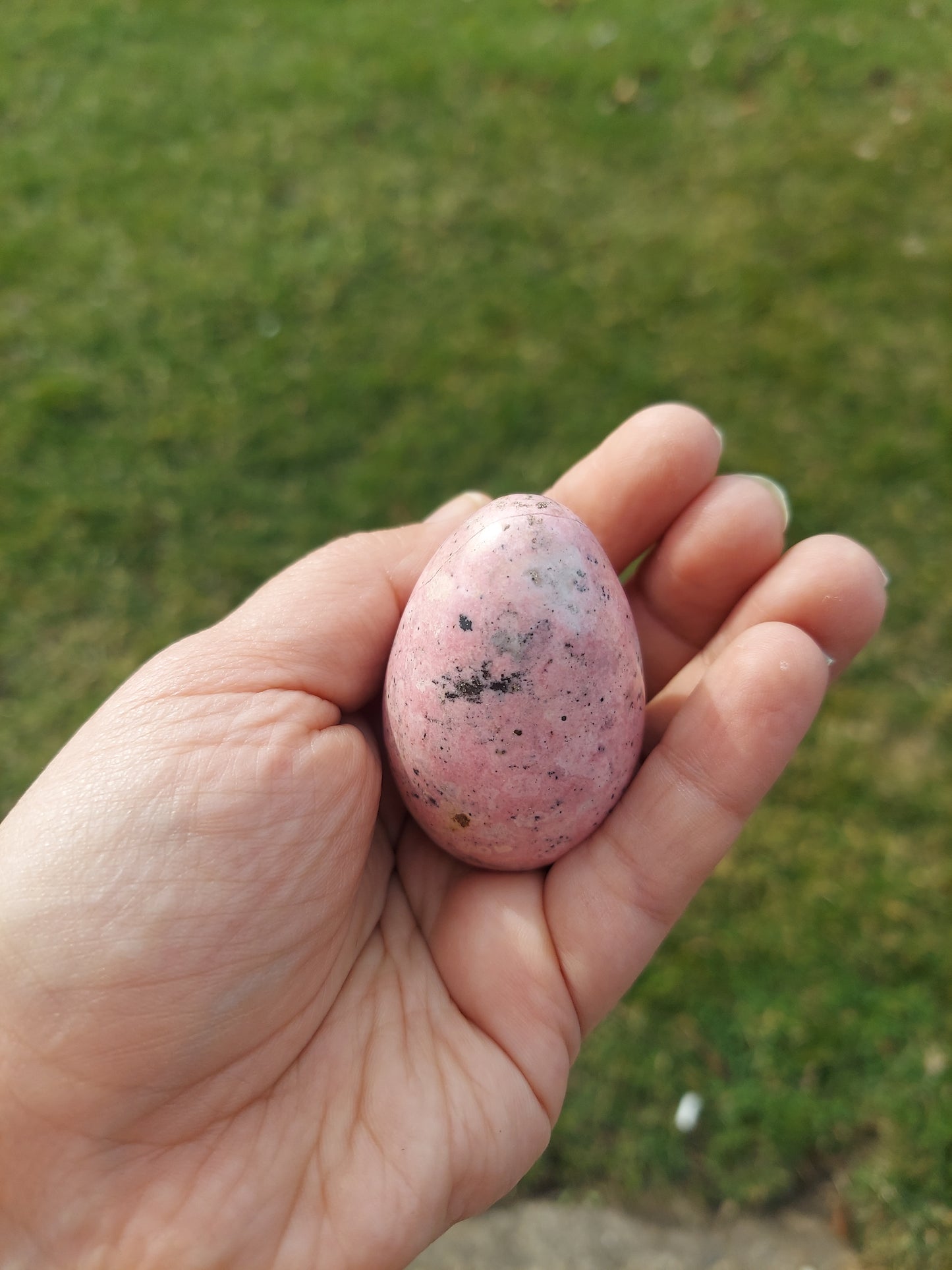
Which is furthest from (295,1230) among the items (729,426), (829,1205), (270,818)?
(729,426)

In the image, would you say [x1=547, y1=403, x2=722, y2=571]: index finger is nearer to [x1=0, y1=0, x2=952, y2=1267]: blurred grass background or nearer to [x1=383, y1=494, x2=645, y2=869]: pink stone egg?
[x1=383, y1=494, x2=645, y2=869]: pink stone egg

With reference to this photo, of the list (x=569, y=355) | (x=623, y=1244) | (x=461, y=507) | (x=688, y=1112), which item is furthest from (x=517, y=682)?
(x=569, y=355)

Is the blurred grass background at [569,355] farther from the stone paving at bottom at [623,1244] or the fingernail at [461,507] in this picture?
the fingernail at [461,507]

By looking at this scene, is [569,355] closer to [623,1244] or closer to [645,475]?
[645,475]

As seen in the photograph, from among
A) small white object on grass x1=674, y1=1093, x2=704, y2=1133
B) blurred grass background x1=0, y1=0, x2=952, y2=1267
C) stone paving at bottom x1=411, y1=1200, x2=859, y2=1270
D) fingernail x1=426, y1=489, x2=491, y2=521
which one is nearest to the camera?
fingernail x1=426, y1=489, x2=491, y2=521

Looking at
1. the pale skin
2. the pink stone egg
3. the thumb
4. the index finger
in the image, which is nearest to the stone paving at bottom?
the pale skin

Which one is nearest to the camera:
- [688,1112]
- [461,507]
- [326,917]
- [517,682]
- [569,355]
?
[517,682]

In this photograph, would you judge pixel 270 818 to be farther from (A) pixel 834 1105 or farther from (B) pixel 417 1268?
(A) pixel 834 1105
